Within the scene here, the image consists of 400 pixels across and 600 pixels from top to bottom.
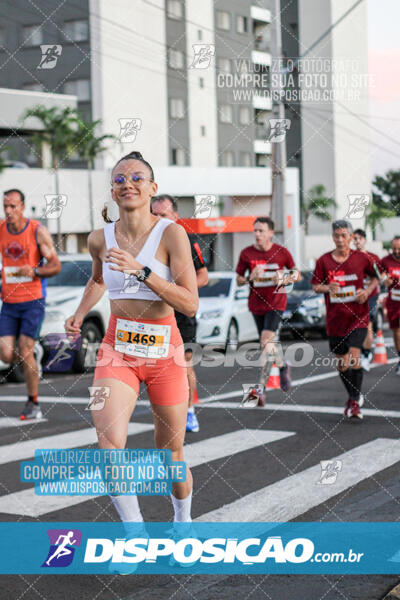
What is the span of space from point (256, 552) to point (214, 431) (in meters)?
3.88

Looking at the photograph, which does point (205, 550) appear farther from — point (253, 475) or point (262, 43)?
point (262, 43)

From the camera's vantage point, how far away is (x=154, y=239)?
4312 millimetres

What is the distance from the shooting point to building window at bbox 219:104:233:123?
61809 mm

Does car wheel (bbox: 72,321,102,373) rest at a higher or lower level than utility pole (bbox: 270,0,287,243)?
lower

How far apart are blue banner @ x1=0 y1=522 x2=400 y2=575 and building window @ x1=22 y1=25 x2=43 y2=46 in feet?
185

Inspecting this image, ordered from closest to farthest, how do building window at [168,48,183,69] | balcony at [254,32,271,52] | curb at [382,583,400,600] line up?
curb at [382,583,400,600]
building window at [168,48,183,69]
balcony at [254,32,271,52]

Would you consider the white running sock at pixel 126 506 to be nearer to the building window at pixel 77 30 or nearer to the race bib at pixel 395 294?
the race bib at pixel 395 294

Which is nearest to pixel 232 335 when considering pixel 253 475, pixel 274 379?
pixel 274 379

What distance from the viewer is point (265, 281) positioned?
33.5 ft

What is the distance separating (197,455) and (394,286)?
19.6 feet

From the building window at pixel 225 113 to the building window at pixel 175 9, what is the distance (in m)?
7.72

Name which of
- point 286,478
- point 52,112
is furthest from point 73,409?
point 52,112

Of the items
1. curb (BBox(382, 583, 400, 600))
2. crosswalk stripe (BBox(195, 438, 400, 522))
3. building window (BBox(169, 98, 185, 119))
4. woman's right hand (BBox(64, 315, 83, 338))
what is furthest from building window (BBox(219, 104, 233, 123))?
curb (BBox(382, 583, 400, 600))

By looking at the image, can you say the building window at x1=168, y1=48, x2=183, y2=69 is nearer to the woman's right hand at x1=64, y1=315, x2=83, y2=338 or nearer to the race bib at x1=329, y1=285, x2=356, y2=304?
the race bib at x1=329, y1=285, x2=356, y2=304
